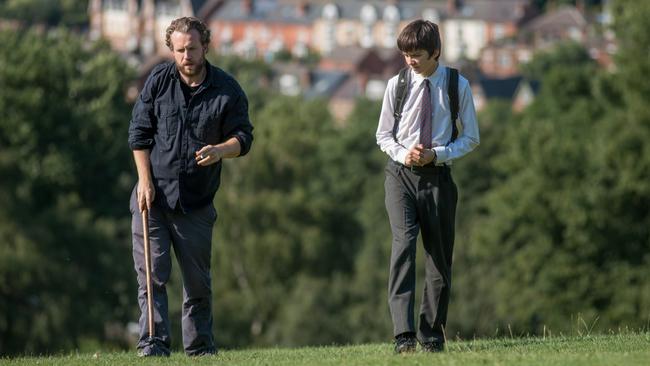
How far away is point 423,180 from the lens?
11.8 meters

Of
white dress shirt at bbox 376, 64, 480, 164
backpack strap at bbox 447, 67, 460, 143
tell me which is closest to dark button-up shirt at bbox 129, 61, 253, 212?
white dress shirt at bbox 376, 64, 480, 164

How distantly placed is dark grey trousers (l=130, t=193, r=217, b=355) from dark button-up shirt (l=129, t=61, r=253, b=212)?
123 millimetres

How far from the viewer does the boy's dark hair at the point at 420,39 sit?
11.6 m

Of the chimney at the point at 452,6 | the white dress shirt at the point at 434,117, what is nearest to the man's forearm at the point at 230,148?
the white dress shirt at the point at 434,117

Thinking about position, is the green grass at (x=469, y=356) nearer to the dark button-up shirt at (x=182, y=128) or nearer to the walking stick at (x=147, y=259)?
the walking stick at (x=147, y=259)

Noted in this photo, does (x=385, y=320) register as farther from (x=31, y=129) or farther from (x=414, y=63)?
(x=414, y=63)

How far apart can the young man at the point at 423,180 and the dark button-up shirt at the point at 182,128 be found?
3.48ft

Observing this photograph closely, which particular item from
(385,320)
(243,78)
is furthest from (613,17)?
(243,78)

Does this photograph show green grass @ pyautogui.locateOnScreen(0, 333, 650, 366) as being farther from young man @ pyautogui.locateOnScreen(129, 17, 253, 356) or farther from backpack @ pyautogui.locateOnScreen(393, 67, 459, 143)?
backpack @ pyautogui.locateOnScreen(393, 67, 459, 143)

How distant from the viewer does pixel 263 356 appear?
13117 millimetres

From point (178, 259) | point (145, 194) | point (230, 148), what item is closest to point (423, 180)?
point (230, 148)

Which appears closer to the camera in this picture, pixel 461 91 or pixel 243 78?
pixel 461 91

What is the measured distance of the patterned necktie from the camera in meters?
11.8

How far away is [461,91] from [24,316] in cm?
3759
